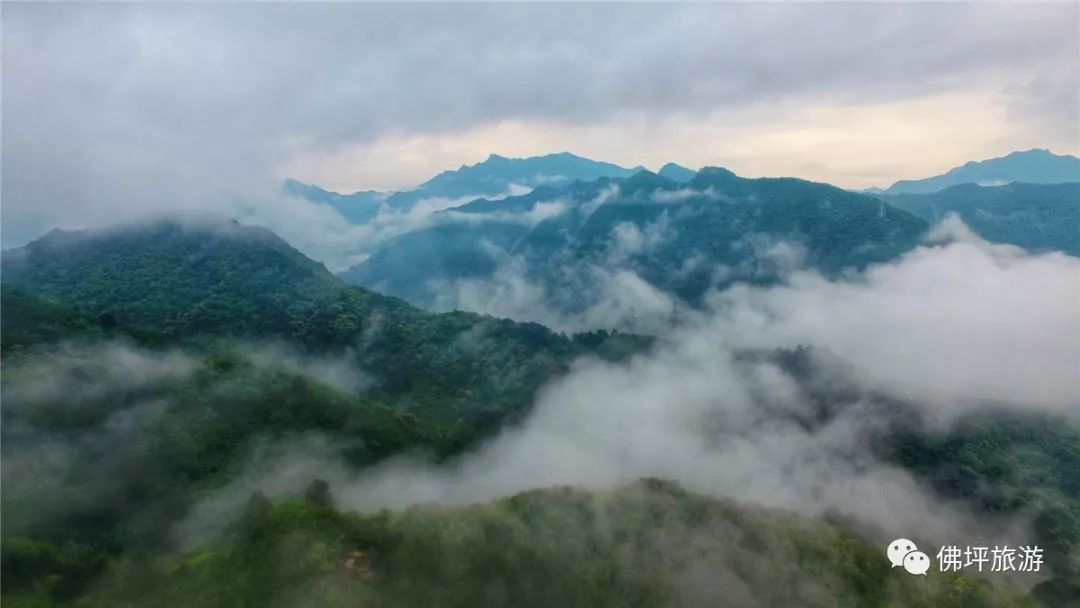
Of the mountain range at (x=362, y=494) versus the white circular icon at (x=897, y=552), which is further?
the white circular icon at (x=897, y=552)

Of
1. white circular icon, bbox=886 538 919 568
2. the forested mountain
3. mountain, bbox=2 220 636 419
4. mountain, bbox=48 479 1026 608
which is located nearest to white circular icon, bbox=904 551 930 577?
white circular icon, bbox=886 538 919 568

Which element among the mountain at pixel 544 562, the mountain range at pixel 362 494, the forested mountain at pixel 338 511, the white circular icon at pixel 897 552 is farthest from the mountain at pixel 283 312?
the white circular icon at pixel 897 552

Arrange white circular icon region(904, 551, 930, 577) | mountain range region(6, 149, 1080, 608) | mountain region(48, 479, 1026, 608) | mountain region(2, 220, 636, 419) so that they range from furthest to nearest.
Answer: mountain region(2, 220, 636, 419), white circular icon region(904, 551, 930, 577), mountain range region(6, 149, 1080, 608), mountain region(48, 479, 1026, 608)

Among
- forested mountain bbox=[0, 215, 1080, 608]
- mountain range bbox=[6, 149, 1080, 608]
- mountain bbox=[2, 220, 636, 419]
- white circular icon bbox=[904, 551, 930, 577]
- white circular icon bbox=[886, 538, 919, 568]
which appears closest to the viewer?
forested mountain bbox=[0, 215, 1080, 608]

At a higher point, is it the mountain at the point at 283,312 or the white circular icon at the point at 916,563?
the mountain at the point at 283,312

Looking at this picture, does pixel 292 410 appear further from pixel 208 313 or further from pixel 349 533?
pixel 208 313

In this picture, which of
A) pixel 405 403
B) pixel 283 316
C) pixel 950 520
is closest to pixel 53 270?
pixel 283 316

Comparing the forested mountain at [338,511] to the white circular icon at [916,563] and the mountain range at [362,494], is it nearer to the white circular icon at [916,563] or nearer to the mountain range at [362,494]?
the mountain range at [362,494]

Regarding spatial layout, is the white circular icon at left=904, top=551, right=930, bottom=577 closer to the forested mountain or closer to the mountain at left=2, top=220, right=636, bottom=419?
the forested mountain

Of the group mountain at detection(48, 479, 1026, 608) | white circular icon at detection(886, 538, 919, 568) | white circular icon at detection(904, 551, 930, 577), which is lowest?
white circular icon at detection(904, 551, 930, 577)
